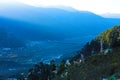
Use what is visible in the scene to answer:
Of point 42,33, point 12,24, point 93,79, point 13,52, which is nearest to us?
point 93,79

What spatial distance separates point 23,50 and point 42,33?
5209 cm

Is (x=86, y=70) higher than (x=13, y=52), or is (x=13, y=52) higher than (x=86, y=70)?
(x=86, y=70)

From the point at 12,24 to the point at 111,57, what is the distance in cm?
16282

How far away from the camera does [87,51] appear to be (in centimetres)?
5247

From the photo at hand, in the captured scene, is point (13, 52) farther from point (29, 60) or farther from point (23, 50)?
point (29, 60)

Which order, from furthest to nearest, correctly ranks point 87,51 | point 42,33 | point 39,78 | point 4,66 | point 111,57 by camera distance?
1. point 42,33
2. point 4,66
3. point 87,51
4. point 39,78
5. point 111,57

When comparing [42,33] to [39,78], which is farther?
[42,33]

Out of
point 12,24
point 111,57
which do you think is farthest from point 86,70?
point 12,24

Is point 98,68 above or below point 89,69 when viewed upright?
above

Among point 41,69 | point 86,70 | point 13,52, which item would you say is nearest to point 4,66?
point 13,52

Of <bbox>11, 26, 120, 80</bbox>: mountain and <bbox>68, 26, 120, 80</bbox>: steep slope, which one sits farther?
<bbox>11, 26, 120, 80</bbox>: mountain

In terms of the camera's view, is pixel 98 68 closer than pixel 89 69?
Yes

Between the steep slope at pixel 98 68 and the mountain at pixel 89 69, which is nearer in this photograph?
the steep slope at pixel 98 68

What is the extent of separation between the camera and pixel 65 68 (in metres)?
36.7
